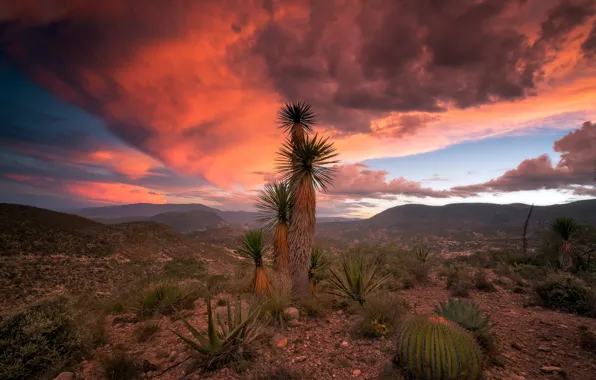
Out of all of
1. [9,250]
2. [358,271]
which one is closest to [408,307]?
[358,271]

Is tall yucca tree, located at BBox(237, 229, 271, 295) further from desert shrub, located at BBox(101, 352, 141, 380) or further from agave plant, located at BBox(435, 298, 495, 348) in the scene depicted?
agave plant, located at BBox(435, 298, 495, 348)

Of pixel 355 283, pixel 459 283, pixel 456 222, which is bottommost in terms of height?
pixel 456 222

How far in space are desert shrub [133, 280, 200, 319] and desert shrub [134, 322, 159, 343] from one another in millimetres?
927

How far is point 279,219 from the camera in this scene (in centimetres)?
845

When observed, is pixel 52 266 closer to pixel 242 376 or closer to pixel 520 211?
pixel 242 376

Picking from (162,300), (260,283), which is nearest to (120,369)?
(162,300)

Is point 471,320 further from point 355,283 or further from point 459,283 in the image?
point 459,283

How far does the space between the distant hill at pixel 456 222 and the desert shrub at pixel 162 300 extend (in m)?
66.8

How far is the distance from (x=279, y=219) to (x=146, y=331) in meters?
4.67

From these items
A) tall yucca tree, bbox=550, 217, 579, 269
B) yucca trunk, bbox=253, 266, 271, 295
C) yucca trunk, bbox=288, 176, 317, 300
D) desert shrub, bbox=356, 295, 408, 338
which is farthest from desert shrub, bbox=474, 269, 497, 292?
yucca trunk, bbox=253, 266, 271, 295

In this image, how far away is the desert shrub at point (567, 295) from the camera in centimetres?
654

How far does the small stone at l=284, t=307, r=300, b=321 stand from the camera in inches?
248

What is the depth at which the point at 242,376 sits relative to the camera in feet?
12.9

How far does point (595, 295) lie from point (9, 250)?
42.5 metres
